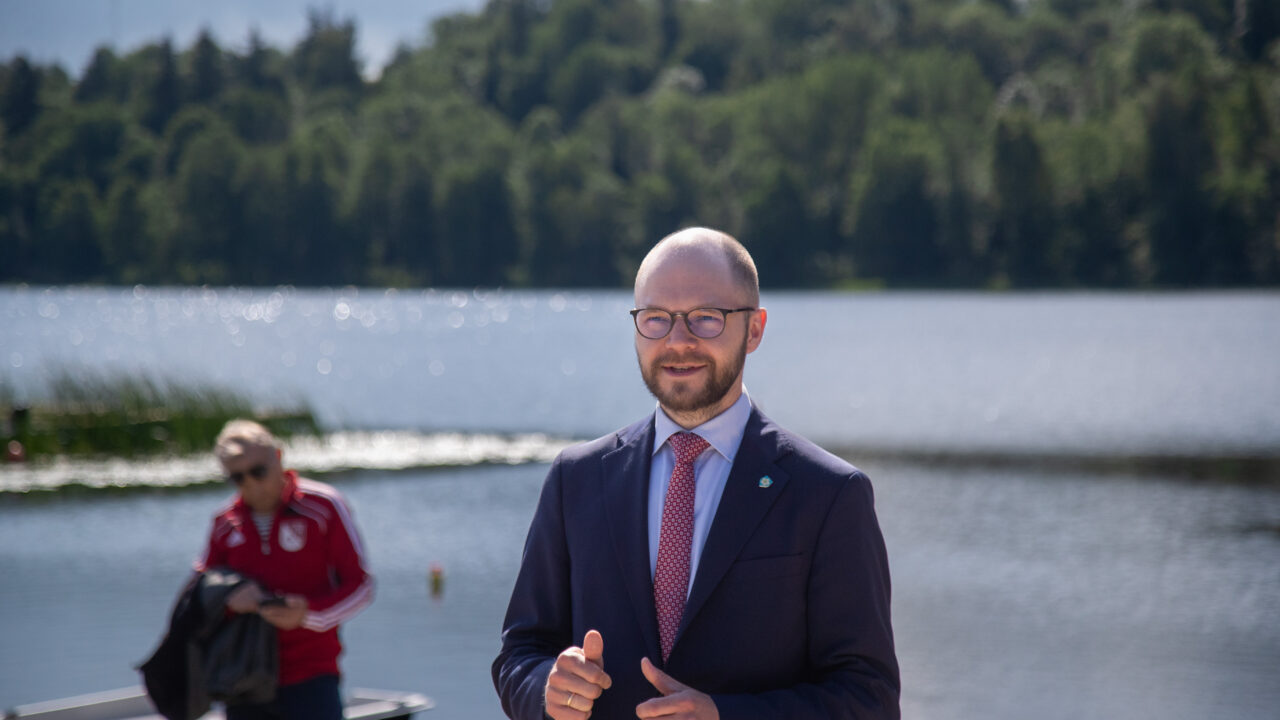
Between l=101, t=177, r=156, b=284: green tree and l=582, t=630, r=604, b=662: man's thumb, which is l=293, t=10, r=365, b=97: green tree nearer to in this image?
l=101, t=177, r=156, b=284: green tree

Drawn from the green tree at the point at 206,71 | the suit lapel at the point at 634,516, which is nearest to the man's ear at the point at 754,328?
the suit lapel at the point at 634,516

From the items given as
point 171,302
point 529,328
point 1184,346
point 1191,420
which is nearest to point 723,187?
point 529,328

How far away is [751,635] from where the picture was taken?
2902 mm

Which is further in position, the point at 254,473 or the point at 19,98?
the point at 19,98

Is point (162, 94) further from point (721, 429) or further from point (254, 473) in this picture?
point (721, 429)

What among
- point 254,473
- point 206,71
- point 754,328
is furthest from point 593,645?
point 206,71

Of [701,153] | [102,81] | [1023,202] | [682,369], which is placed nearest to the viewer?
[682,369]

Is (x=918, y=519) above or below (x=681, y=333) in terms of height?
below

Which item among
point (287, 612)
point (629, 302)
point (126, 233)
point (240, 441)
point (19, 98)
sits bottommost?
point (629, 302)

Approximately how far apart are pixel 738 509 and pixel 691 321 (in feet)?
1.15

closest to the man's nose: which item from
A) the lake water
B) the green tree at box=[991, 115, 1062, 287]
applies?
the lake water

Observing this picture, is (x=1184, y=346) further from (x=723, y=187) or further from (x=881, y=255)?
(x=723, y=187)

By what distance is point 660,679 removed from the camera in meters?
2.80

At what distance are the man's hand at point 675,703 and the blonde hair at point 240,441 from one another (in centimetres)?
300
